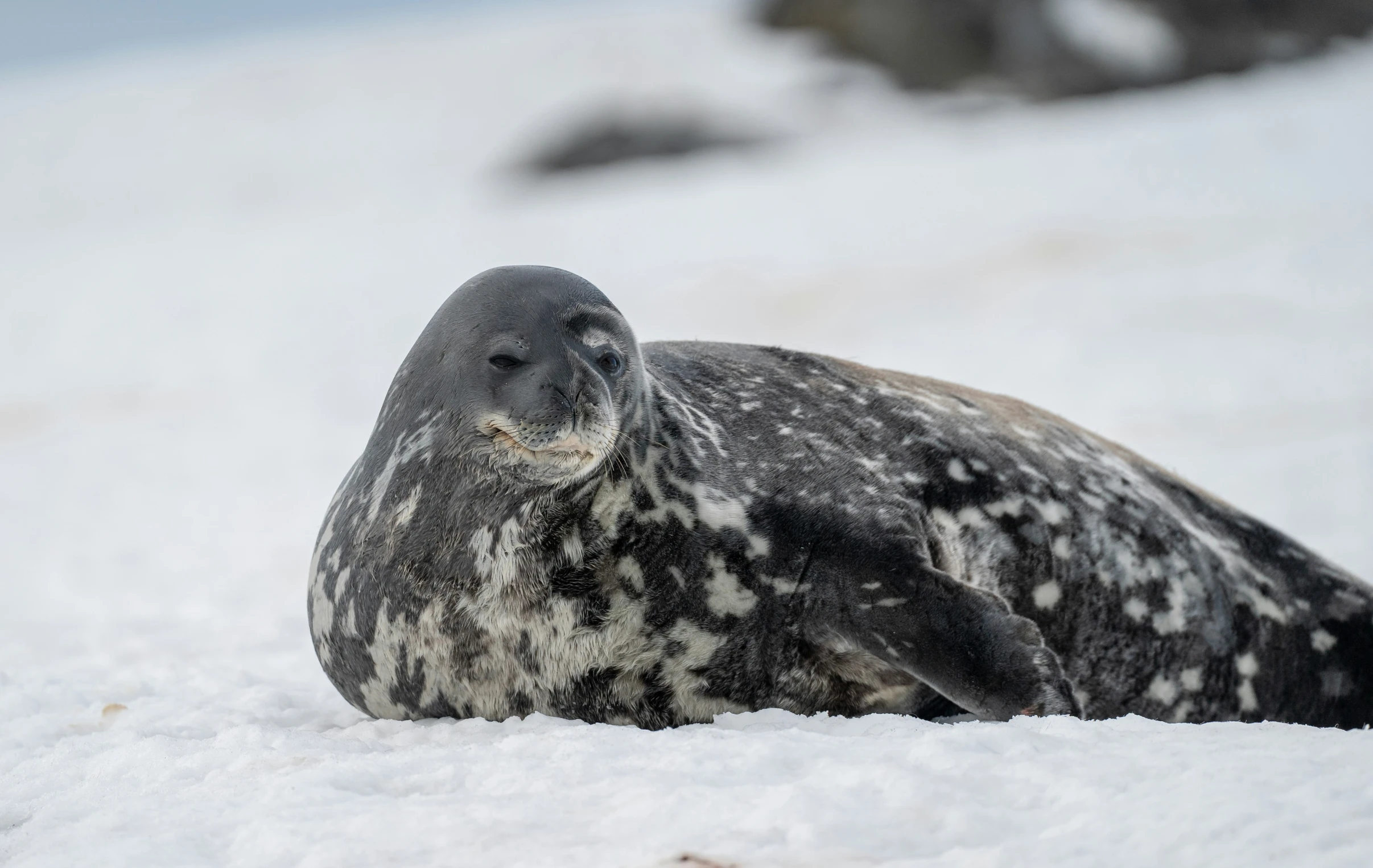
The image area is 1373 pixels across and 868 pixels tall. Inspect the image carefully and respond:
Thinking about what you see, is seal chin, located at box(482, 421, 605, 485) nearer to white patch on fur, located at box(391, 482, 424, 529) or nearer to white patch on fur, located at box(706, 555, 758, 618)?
white patch on fur, located at box(391, 482, 424, 529)

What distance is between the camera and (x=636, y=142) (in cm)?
1714

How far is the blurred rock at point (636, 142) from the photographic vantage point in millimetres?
16938

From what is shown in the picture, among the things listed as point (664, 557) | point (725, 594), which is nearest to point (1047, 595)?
point (725, 594)

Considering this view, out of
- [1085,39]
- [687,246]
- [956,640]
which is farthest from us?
[1085,39]

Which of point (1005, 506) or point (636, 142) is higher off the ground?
point (636, 142)

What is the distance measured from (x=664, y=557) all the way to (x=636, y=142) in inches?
596

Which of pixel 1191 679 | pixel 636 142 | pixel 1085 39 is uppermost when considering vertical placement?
pixel 1085 39

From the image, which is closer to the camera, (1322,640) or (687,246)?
(1322,640)

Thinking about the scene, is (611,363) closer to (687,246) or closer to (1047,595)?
(1047,595)

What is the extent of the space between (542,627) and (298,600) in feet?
9.11

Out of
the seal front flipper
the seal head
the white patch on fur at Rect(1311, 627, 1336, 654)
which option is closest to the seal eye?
the seal head

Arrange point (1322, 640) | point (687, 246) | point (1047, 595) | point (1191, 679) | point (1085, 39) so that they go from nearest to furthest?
1. point (1047, 595)
2. point (1191, 679)
3. point (1322, 640)
4. point (687, 246)
5. point (1085, 39)

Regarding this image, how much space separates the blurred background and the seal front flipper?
69.4 inches

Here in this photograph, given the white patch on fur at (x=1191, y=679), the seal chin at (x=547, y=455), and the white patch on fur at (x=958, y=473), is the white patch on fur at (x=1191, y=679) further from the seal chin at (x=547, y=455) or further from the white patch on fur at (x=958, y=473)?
the seal chin at (x=547, y=455)
